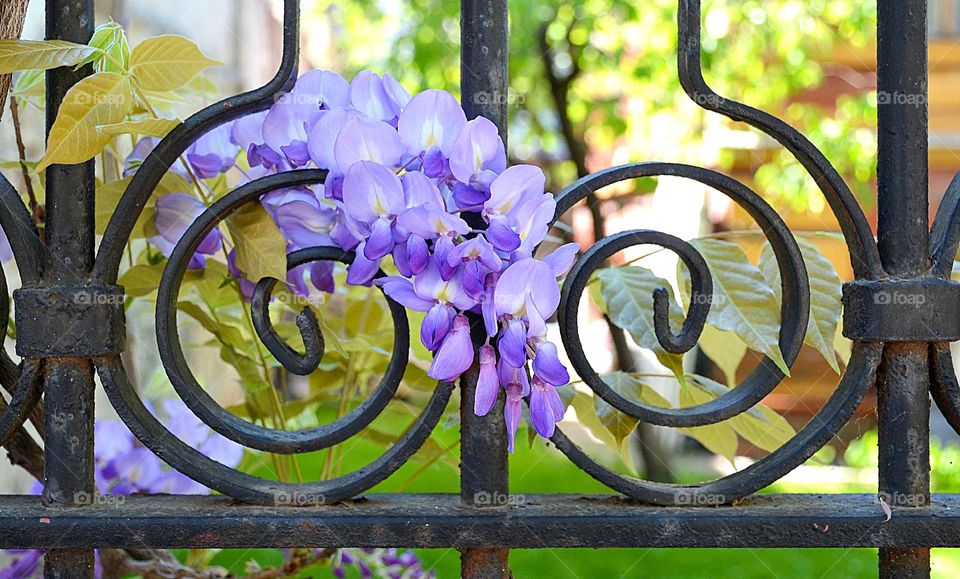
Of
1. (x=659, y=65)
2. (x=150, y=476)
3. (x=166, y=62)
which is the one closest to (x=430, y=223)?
(x=166, y=62)

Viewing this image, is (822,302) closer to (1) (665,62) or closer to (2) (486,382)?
(2) (486,382)

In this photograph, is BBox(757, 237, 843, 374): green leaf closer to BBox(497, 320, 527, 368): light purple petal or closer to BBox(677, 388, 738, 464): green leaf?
BBox(677, 388, 738, 464): green leaf

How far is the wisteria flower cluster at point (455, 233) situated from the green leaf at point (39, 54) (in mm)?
126

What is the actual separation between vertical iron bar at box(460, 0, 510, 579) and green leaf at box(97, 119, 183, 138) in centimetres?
16

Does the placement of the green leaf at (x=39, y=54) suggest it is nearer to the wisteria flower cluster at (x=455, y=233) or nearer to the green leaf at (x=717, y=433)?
the wisteria flower cluster at (x=455, y=233)

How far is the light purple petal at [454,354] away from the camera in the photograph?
1.56 ft

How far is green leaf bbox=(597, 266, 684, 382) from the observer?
561mm

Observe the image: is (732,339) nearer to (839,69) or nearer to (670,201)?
(670,201)

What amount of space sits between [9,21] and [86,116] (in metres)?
0.10

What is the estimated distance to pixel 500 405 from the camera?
54 cm

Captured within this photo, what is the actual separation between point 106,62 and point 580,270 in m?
0.29

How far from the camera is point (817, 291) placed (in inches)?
22.7

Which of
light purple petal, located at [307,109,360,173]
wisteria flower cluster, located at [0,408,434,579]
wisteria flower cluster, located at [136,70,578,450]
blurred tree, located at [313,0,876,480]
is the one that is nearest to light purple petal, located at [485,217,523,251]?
wisteria flower cluster, located at [136,70,578,450]

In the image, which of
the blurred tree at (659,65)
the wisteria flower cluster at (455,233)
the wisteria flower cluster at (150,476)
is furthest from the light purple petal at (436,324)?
the blurred tree at (659,65)
